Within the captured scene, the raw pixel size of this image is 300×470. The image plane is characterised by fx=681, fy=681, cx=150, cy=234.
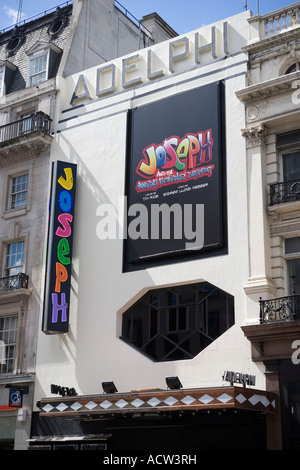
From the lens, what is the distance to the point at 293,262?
22.6 m

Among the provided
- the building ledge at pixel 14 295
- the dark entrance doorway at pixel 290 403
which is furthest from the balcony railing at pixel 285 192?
the building ledge at pixel 14 295

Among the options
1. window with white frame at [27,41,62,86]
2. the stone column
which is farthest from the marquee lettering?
the stone column

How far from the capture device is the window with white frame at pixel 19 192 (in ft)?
97.8

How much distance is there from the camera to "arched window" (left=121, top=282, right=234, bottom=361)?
23.1 metres

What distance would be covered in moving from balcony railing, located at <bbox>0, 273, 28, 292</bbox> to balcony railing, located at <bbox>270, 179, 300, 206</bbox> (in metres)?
10.7

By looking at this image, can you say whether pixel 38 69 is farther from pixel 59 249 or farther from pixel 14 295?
pixel 14 295

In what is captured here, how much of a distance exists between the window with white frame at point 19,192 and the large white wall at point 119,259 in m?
1.95

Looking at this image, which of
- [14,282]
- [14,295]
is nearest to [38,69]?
[14,282]

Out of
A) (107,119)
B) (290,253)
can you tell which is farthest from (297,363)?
(107,119)

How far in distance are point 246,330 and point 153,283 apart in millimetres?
4457

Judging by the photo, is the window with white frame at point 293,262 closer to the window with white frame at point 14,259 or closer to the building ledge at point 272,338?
the building ledge at point 272,338

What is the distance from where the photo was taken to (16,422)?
84.7 ft

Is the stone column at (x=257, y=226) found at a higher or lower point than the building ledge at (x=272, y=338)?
higher

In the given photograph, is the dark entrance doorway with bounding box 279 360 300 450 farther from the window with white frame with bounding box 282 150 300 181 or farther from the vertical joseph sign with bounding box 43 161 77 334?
the vertical joseph sign with bounding box 43 161 77 334
